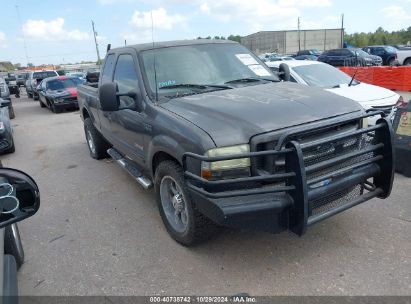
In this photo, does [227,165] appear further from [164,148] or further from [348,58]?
[348,58]

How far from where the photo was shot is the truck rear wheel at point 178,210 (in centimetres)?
328

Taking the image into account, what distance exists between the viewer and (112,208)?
4.78 metres

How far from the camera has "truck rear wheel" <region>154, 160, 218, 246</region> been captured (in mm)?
3281

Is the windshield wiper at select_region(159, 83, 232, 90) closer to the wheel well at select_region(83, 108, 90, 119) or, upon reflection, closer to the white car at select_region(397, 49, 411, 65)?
the wheel well at select_region(83, 108, 90, 119)

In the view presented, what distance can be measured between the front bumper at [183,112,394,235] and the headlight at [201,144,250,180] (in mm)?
105

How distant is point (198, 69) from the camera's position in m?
4.13

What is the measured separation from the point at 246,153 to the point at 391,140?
1487mm

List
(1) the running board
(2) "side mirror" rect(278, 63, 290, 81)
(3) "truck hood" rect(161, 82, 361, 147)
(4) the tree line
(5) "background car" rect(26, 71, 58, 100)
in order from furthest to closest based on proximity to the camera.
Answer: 1. (4) the tree line
2. (5) "background car" rect(26, 71, 58, 100)
3. (2) "side mirror" rect(278, 63, 290, 81)
4. (1) the running board
5. (3) "truck hood" rect(161, 82, 361, 147)

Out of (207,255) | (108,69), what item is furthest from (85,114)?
(207,255)

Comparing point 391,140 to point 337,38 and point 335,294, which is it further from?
point 337,38

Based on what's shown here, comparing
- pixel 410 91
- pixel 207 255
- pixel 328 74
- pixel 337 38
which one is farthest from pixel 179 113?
pixel 337 38

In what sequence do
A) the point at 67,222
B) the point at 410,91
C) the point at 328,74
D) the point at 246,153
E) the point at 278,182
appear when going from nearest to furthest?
the point at 246,153, the point at 278,182, the point at 67,222, the point at 328,74, the point at 410,91

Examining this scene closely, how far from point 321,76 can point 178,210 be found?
216 inches

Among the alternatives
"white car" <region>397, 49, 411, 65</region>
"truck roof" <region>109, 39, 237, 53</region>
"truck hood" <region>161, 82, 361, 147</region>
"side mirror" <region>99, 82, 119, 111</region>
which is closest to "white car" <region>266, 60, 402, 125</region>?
"truck roof" <region>109, 39, 237, 53</region>
